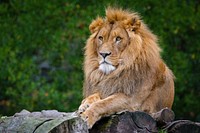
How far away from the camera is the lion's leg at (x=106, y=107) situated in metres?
8.96

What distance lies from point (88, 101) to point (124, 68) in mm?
516

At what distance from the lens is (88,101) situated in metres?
9.43

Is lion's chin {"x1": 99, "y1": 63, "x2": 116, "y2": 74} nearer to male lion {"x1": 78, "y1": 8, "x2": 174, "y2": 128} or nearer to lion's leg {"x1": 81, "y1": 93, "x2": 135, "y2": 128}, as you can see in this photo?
male lion {"x1": 78, "y1": 8, "x2": 174, "y2": 128}

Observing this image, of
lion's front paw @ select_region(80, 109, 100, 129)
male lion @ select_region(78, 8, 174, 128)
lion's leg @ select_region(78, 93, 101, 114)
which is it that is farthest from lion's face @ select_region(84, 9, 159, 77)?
lion's front paw @ select_region(80, 109, 100, 129)

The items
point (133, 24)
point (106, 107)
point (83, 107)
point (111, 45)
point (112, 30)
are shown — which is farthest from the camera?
point (133, 24)

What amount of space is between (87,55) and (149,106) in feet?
2.98

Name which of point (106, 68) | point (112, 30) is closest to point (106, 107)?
point (106, 68)

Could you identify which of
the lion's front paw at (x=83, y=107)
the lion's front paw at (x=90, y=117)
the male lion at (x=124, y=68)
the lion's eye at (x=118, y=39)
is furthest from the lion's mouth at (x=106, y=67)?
the lion's front paw at (x=90, y=117)

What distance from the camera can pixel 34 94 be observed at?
1819 centimetres

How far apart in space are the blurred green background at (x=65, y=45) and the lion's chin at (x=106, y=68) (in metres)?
7.42

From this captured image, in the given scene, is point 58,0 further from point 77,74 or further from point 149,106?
point 149,106

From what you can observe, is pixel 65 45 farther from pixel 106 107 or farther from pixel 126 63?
pixel 106 107

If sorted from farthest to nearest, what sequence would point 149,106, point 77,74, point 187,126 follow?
1. point 77,74
2. point 149,106
3. point 187,126

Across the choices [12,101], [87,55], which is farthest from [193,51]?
[87,55]
